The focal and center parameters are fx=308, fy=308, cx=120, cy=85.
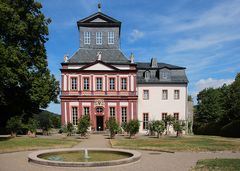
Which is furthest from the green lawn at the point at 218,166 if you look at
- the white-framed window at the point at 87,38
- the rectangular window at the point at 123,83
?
the white-framed window at the point at 87,38

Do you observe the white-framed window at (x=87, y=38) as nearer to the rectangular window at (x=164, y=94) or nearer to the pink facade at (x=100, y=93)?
the pink facade at (x=100, y=93)

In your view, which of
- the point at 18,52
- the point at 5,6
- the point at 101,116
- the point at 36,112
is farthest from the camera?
the point at 101,116

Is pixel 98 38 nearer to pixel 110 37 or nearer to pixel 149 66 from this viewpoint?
pixel 110 37

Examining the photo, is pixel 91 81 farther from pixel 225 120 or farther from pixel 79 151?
pixel 79 151

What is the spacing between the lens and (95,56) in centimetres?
4381

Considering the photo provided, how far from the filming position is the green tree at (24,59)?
2900cm

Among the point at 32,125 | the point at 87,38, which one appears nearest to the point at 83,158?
the point at 32,125

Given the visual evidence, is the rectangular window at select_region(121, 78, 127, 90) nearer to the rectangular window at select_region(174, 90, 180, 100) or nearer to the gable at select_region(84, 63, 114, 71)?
the gable at select_region(84, 63, 114, 71)

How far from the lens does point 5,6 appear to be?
2769cm

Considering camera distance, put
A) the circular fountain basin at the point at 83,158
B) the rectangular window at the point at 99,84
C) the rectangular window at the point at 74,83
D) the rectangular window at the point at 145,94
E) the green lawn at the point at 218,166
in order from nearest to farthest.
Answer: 1. the green lawn at the point at 218,166
2. the circular fountain basin at the point at 83,158
3. the rectangular window at the point at 74,83
4. the rectangular window at the point at 99,84
5. the rectangular window at the point at 145,94

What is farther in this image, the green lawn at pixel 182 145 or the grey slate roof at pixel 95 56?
the grey slate roof at pixel 95 56

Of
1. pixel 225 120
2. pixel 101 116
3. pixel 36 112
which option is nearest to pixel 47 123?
pixel 36 112

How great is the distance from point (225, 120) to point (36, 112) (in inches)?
1107

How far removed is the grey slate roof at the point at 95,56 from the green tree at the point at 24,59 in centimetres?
801
